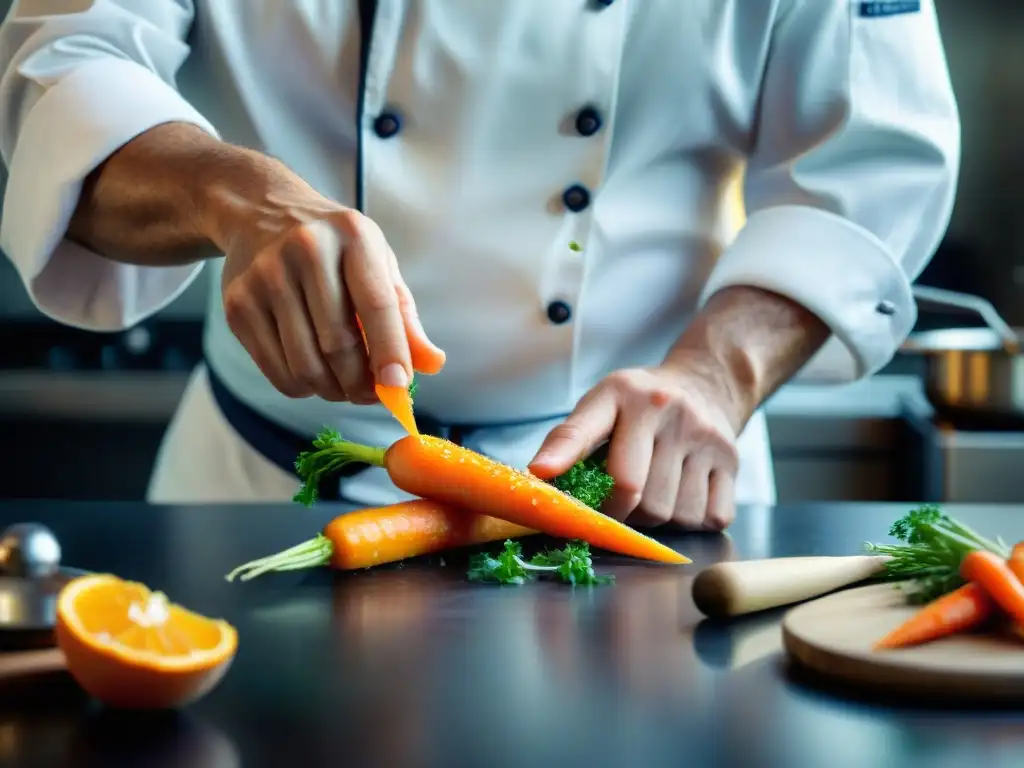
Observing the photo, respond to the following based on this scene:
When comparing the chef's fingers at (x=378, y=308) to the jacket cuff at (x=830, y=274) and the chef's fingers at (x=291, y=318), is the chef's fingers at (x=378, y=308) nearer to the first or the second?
the chef's fingers at (x=291, y=318)

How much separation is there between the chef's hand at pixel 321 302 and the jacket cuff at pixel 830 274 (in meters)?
0.53

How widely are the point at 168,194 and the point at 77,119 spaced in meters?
0.16

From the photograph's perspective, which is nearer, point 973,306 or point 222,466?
point 222,466

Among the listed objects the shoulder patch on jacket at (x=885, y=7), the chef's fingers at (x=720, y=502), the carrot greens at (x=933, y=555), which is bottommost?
the chef's fingers at (x=720, y=502)

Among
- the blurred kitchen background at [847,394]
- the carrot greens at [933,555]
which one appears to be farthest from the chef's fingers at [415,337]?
the blurred kitchen background at [847,394]

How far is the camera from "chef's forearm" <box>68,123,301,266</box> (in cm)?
108

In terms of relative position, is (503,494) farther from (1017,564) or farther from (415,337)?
(1017,564)

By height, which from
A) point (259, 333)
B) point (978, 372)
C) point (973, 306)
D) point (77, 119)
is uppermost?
point (77, 119)

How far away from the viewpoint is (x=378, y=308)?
92cm

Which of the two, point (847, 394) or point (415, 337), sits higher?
point (415, 337)

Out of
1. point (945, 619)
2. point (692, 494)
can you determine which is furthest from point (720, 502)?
point (945, 619)

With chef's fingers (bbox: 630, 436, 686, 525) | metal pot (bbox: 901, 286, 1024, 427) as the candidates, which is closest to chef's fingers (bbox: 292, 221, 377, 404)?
chef's fingers (bbox: 630, 436, 686, 525)

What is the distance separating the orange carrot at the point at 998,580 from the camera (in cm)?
72

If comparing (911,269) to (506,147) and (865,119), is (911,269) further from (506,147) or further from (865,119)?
(506,147)
